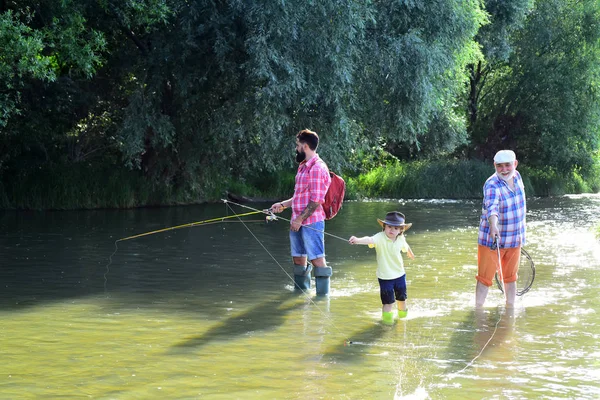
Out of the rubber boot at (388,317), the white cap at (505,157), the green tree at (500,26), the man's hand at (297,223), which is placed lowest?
the rubber boot at (388,317)

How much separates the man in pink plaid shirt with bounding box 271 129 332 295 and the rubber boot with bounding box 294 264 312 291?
0.29m

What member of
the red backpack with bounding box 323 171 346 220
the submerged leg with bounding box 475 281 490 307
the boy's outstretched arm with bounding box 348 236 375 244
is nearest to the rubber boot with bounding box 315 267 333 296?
the red backpack with bounding box 323 171 346 220

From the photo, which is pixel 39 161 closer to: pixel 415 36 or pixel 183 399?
pixel 415 36

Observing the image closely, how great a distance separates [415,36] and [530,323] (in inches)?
511

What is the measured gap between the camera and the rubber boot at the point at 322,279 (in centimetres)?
1026

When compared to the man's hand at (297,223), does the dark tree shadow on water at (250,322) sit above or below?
below

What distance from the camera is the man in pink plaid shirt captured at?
9969mm

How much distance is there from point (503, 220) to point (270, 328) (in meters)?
2.63

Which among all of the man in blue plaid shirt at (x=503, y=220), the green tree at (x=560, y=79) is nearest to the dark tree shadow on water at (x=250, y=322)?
the man in blue plaid shirt at (x=503, y=220)

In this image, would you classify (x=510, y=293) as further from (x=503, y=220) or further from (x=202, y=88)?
(x=202, y=88)

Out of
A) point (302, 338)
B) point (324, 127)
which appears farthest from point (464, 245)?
point (302, 338)

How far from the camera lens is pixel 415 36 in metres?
20.8

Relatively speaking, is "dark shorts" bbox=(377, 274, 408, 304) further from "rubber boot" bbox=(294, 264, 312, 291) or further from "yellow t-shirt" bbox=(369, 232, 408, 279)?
"rubber boot" bbox=(294, 264, 312, 291)

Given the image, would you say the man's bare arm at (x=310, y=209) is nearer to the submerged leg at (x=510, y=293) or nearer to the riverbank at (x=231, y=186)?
the submerged leg at (x=510, y=293)
